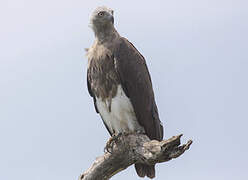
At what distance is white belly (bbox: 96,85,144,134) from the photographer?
422 inches

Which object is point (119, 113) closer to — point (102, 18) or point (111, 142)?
point (111, 142)

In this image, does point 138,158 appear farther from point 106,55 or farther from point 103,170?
point 106,55

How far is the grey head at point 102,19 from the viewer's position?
1131cm

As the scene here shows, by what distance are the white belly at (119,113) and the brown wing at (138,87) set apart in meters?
0.09

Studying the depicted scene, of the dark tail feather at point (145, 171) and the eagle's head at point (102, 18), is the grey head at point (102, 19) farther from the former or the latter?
the dark tail feather at point (145, 171)

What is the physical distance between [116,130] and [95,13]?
2.07 meters

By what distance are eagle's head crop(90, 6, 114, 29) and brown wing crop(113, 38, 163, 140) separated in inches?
16.9

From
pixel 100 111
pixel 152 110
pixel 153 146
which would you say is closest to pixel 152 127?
pixel 152 110

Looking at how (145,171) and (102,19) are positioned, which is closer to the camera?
(145,171)

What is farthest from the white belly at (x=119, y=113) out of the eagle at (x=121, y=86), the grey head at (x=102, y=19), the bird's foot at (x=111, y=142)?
the grey head at (x=102, y=19)

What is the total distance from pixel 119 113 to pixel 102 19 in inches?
67.5

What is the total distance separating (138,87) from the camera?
10945 mm

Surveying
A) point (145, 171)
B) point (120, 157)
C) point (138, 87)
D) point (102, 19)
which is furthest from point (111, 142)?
point (102, 19)

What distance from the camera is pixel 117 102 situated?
35.2 ft
